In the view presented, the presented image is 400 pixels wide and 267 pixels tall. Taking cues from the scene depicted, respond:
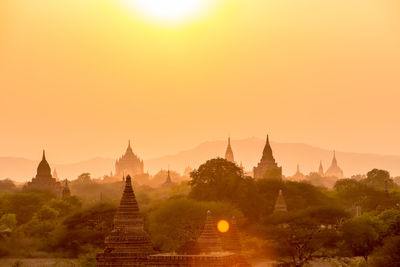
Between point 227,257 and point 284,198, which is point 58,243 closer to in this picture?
point 284,198

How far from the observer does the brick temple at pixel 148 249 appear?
64.1 meters

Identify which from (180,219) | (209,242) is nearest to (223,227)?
(209,242)

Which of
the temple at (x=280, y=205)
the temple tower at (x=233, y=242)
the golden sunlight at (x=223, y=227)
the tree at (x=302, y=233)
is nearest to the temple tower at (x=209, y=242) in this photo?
the temple tower at (x=233, y=242)

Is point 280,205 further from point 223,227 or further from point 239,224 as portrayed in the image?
point 223,227

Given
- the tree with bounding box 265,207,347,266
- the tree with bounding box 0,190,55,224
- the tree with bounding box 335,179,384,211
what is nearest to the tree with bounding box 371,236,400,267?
the tree with bounding box 265,207,347,266

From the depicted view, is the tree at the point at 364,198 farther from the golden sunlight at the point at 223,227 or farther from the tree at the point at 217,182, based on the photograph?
the golden sunlight at the point at 223,227

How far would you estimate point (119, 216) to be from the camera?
7450 centimetres

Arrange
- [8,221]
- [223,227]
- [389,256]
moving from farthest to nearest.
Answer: [8,221], [389,256], [223,227]

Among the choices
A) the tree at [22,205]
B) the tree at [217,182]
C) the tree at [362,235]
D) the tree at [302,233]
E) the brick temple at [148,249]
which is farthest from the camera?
the tree at [22,205]

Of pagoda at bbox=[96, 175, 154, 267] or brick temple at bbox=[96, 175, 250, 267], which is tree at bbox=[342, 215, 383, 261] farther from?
Answer: pagoda at bbox=[96, 175, 154, 267]

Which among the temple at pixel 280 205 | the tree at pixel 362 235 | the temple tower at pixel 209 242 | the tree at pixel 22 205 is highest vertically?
the tree at pixel 22 205

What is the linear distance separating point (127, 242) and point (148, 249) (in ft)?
4.09

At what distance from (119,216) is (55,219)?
78.1 meters

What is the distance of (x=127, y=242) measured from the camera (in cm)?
7288
